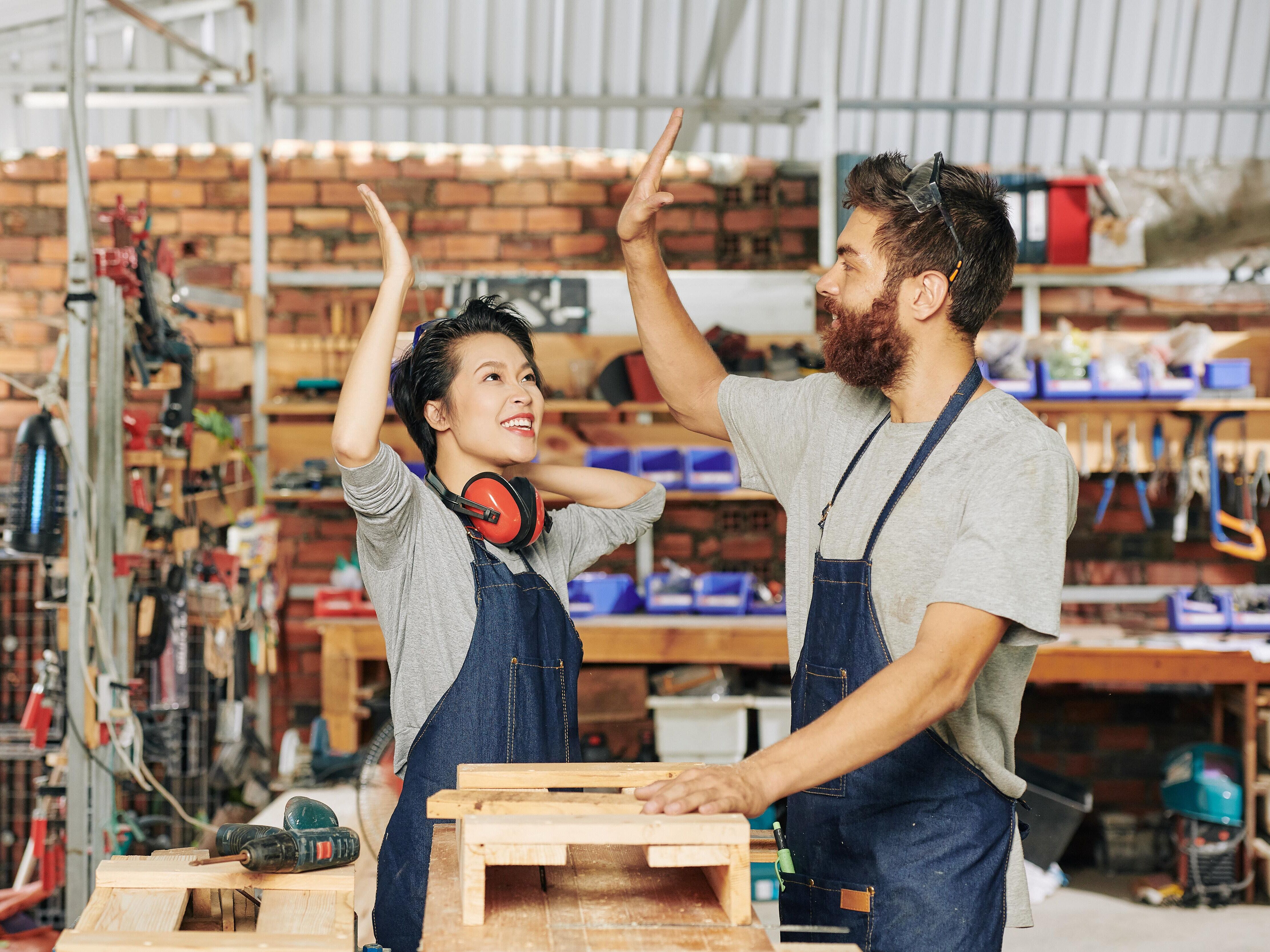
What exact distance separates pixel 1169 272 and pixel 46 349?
459 cm

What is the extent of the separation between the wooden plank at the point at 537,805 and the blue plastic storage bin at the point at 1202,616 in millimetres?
3810

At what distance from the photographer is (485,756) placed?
174 centimetres

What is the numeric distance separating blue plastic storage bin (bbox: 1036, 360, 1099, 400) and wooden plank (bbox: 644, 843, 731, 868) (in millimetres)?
3624

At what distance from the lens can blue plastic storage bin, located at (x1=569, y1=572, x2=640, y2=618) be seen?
438cm

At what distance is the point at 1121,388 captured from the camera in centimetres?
439

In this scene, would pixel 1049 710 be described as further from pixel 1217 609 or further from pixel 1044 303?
pixel 1044 303

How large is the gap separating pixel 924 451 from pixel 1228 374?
336cm

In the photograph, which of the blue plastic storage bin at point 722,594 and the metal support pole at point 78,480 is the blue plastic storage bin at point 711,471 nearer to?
the blue plastic storage bin at point 722,594

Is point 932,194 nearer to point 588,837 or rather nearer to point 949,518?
point 949,518

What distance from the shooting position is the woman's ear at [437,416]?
77.5 inches

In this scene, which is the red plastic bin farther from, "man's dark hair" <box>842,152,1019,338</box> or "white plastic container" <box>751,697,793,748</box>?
"man's dark hair" <box>842,152,1019,338</box>

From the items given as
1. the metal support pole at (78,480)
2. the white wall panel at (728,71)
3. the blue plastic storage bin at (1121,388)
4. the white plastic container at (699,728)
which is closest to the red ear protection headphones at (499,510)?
the metal support pole at (78,480)

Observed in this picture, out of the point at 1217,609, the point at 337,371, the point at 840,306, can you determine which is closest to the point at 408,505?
the point at 840,306

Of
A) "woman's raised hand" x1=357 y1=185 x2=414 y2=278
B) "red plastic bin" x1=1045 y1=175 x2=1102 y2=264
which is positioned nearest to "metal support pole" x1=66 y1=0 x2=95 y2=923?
"woman's raised hand" x1=357 y1=185 x2=414 y2=278
